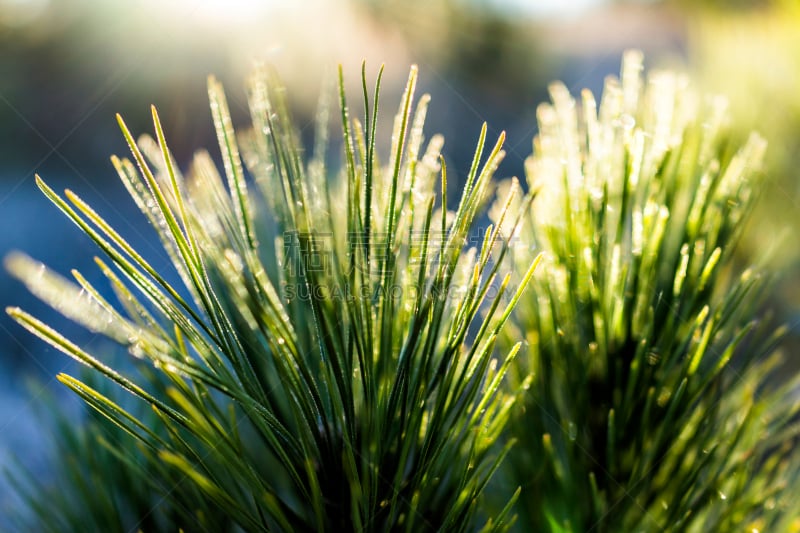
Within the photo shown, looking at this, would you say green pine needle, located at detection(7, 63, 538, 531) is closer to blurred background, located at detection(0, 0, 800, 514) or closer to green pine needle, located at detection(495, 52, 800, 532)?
green pine needle, located at detection(495, 52, 800, 532)

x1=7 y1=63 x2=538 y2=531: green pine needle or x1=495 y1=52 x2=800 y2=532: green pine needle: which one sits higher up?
x1=495 y1=52 x2=800 y2=532: green pine needle

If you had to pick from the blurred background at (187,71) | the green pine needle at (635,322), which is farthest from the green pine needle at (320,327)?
the blurred background at (187,71)

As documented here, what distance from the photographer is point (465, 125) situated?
9.93 feet

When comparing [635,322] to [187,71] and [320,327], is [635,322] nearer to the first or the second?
[320,327]

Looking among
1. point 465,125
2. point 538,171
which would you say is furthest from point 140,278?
point 465,125

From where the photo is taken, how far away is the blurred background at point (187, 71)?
6.61 feet

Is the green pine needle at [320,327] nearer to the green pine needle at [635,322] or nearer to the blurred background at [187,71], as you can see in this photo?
the green pine needle at [635,322]

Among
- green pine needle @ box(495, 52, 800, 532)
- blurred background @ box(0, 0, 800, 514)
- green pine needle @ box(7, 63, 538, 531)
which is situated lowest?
green pine needle @ box(7, 63, 538, 531)

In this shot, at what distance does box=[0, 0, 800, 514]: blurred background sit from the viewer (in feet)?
6.61

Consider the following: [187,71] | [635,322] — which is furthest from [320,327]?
[187,71]

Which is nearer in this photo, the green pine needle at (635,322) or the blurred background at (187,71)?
the green pine needle at (635,322)

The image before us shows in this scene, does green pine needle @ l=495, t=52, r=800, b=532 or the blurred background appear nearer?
green pine needle @ l=495, t=52, r=800, b=532

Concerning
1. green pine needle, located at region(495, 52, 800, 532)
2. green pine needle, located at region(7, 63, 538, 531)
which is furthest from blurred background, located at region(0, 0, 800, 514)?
green pine needle, located at region(7, 63, 538, 531)

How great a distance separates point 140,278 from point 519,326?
196 millimetres
